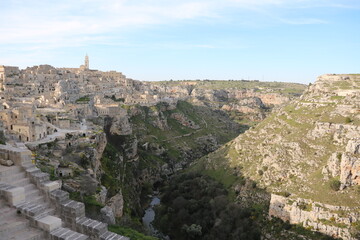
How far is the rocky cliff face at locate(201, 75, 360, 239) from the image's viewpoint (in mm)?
32938

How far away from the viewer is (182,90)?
182 meters

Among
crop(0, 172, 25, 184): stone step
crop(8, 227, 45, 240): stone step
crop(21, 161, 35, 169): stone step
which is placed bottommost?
crop(8, 227, 45, 240): stone step

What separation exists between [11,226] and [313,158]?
129ft

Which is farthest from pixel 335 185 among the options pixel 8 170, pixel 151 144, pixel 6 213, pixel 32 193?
pixel 151 144

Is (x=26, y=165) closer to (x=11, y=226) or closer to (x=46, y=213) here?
(x=46, y=213)

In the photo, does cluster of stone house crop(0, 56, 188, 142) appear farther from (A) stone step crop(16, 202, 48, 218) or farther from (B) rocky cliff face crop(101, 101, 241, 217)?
(A) stone step crop(16, 202, 48, 218)

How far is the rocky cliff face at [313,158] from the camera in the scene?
32.9m

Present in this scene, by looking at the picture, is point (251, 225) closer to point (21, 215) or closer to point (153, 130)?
point (21, 215)

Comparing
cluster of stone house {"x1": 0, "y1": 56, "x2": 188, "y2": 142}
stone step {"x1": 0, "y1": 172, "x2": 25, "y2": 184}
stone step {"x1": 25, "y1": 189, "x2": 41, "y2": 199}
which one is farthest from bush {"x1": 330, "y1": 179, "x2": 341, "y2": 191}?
cluster of stone house {"x1": 0, "y1": 56, "x2": 188, "y2": 142}

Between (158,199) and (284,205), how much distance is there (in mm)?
29822

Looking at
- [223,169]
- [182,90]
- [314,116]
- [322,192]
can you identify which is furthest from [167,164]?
[182,90]

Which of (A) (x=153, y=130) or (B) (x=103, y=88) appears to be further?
(B) (x=103, y=88)

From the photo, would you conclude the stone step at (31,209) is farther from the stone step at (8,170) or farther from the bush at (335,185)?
the bush at (335,185)

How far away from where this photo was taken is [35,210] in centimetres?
1149
